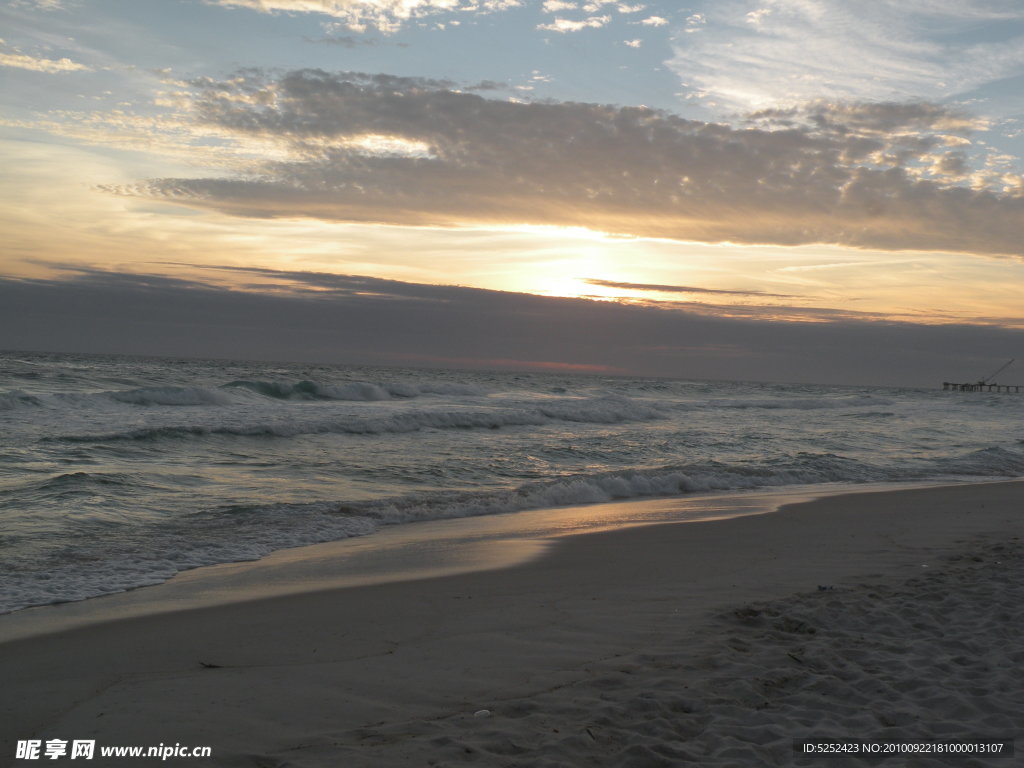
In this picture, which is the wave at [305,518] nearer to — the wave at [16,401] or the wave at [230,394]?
the wave at [16,401]

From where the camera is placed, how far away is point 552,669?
4.43 metres

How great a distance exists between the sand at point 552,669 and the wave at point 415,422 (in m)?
11.8

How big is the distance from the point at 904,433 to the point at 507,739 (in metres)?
28.0

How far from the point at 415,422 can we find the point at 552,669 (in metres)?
19.1

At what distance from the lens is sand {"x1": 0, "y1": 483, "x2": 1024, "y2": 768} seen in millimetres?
3523

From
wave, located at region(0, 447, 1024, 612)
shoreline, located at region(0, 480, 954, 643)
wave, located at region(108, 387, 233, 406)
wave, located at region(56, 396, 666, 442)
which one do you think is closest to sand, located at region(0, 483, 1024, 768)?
shoreline, located at region(0, 480, 954, 643)

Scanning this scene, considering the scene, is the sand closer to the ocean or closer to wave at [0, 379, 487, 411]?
the ocean

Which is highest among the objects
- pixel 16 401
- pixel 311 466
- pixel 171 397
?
pixel 311 466

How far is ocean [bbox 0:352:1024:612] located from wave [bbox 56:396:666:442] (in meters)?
0.09

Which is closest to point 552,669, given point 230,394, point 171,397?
point 171,397

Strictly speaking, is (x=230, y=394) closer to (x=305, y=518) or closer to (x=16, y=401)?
(x=16, y=401)

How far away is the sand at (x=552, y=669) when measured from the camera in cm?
352

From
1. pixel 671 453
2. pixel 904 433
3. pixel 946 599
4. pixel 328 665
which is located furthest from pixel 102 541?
pixel 904 433

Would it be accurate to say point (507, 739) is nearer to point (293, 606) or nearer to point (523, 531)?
point (293, 606)
